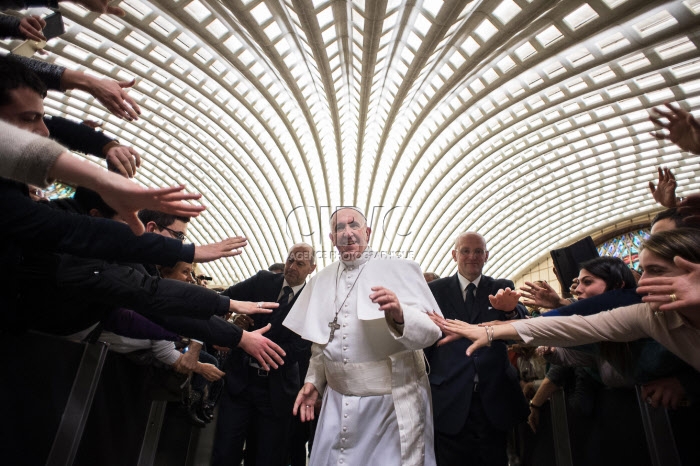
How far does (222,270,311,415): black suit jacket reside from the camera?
3736mm

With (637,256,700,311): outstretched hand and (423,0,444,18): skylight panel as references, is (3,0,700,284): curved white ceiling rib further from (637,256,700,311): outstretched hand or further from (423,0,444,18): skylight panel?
(637,256,700,311): outstretched hand

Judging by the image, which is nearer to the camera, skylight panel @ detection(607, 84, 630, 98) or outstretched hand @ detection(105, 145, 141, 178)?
outstretched hand @ detection(105, 145, 141, 178)

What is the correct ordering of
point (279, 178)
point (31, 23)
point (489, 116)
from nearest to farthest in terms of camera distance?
point (31, 23) → point (489, 116) → point (279, 178)

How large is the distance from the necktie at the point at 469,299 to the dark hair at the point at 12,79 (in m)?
3.57

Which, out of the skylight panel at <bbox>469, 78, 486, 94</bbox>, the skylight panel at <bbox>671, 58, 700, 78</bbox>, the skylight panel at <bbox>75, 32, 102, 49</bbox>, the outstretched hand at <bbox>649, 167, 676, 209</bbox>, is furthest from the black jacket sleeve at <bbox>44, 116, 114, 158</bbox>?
the skylight panel at <bbox>671, 58, 700, 78</bbox>

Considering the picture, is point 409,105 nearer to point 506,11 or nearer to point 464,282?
point 506,11

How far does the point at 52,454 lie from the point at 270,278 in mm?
2561

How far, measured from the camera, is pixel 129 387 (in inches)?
111

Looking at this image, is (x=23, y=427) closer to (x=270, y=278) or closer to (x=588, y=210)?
(x=270, y=278)

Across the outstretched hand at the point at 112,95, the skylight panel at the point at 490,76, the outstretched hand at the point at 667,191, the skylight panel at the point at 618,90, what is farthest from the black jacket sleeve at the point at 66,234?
the skylight panel at the point at 618,90

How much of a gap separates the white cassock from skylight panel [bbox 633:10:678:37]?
21.1m

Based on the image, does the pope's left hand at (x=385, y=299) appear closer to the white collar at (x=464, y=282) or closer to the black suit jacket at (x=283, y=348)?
the white collar at (x=464, y=282)

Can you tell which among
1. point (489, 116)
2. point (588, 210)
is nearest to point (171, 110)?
point (489, 116)

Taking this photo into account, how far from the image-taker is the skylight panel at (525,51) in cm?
2045
